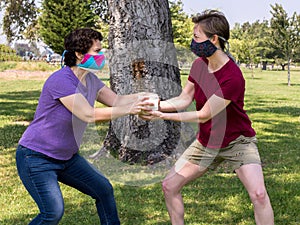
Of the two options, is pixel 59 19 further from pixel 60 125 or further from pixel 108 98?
pixel 60 125

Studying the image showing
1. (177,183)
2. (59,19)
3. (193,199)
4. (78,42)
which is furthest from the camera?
(59,19)

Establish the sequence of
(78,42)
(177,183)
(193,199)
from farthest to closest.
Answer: (193,199) < (177,183) < (78,42)

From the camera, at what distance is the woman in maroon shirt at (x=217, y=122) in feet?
12.7

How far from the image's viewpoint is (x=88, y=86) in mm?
3865

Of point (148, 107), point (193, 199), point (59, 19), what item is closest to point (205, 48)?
point (148, 107)

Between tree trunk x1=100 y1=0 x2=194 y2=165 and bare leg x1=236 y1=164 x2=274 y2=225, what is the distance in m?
3.42

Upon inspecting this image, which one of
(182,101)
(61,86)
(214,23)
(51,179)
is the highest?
(214,23)

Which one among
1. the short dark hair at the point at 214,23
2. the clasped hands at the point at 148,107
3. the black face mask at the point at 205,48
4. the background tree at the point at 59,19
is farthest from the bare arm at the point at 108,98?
the background tree at the point at 59,19

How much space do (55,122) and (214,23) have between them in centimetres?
148

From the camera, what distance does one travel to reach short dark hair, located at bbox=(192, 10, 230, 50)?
397 cm

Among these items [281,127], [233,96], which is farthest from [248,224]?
[281,127]

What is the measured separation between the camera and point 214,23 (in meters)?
3.96

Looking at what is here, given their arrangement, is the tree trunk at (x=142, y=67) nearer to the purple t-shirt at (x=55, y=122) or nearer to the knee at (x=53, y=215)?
the purple t-shirt at (x=55, y=122)

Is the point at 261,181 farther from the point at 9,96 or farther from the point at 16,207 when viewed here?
the point at 9,96
